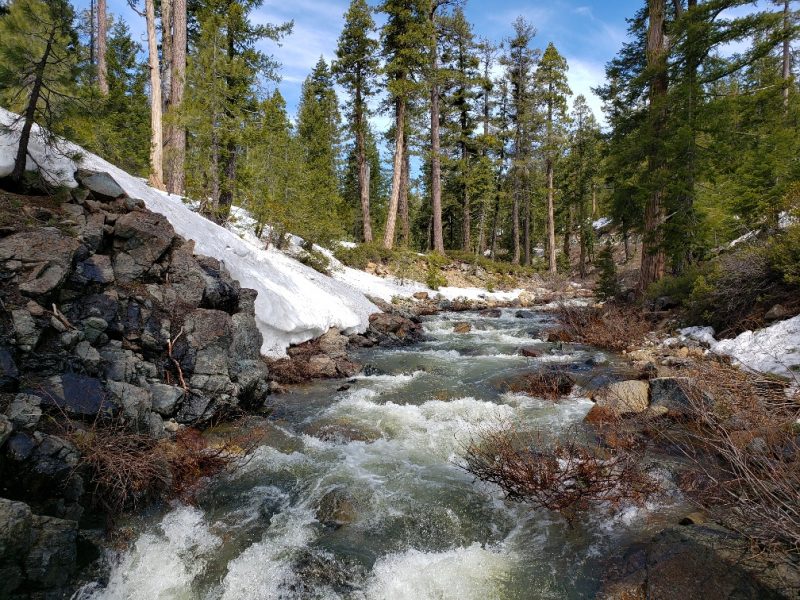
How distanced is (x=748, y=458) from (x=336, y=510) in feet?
13.3

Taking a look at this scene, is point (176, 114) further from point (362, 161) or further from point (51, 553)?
point (362, 161)

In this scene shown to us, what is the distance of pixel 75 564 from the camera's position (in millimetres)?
3625

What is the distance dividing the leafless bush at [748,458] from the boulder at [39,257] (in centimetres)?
710

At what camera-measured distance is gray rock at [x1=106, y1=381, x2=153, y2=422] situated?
16.9ft

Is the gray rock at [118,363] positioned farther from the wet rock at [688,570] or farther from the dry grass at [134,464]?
the wet rock at [688,570]

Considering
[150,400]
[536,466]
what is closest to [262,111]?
[150,400]

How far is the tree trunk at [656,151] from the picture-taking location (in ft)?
42.8

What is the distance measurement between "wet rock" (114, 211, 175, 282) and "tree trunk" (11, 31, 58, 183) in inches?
57.6

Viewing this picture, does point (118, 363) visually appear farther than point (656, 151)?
No

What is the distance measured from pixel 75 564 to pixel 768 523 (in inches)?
204

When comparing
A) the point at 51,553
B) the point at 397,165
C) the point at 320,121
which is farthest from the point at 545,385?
the point at 320,121

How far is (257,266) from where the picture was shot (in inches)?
446

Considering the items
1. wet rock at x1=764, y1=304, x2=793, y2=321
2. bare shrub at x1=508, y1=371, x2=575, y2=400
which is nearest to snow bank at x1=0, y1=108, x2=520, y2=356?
bare shrub at x1=508, y1=371, x2=575, y2=400

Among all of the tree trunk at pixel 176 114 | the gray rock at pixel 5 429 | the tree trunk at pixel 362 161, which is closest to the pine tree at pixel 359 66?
the tree trunk at pixel 362 161
